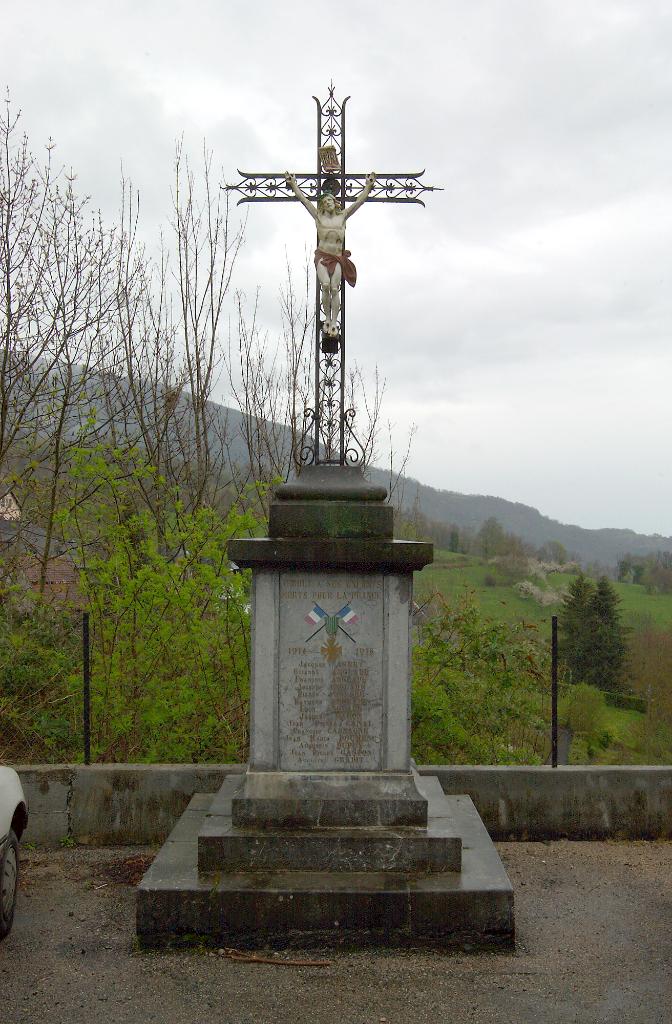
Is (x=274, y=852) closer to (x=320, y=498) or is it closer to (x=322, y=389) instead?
(x=320, y=498)

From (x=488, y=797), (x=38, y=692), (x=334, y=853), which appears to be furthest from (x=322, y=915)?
(x=38, y=692)

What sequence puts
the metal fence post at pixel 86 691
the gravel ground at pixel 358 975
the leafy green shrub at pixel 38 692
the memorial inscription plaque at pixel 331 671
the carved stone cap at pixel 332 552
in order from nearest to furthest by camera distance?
the gravel ground at pixel 358 975 → the carved stone cap at pixel 332 552 → the memorial inscription plaque at pixel 331 671 → the metal fence post at pixel 86 691 → the leafy green shrub at pixel 38 692

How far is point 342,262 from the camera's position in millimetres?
5730

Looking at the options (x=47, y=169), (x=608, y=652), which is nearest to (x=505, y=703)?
(x=47, y=169)

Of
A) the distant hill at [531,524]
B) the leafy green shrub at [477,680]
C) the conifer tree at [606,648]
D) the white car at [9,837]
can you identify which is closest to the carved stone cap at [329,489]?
the white car at [9,837]

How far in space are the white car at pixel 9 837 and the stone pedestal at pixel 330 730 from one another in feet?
2.60

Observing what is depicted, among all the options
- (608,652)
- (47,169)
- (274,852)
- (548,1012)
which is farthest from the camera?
(608,652)

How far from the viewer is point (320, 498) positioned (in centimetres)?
550

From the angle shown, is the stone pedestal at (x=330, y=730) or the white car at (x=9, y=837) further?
the stone pedestal at (x=330, y=730)

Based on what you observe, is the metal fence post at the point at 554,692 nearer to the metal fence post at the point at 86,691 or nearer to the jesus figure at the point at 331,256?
the jesus figure at the point at 331,256

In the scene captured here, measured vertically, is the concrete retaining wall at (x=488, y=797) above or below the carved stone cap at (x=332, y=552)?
below

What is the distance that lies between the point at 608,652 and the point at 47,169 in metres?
14.0

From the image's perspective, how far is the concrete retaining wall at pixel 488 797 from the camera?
6.71 m

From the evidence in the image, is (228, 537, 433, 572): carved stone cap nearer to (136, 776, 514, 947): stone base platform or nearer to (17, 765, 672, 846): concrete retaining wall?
(136, 776, 514, 947): stone base platform
